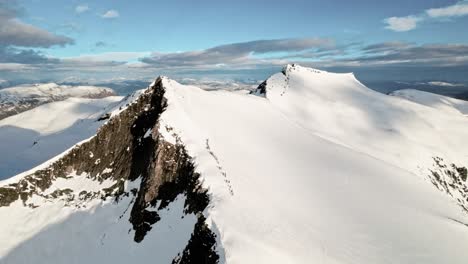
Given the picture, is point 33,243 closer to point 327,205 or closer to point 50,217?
point 50,217

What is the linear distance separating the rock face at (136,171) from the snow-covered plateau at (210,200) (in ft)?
0.46

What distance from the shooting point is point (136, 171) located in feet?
148

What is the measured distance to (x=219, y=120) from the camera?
2271 inches

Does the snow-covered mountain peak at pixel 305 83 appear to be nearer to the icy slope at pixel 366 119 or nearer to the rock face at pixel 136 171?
the icy slope at pixel 366 119

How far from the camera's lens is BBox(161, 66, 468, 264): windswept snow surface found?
31.4 meters

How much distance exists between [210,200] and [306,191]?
1549 cm

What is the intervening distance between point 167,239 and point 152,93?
26083mm

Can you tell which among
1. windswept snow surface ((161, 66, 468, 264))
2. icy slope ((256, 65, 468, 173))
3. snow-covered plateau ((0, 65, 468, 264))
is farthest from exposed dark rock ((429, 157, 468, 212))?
snow-covered plateau ((0, 65, 468, 264))

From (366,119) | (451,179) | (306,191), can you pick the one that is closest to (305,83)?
(366,119)

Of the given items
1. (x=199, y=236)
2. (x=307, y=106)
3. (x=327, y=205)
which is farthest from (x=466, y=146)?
(x=199, y=236)

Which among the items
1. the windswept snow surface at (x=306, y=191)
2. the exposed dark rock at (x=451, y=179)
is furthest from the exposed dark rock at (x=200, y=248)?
the exposed dark rock at (x=451, y=179)

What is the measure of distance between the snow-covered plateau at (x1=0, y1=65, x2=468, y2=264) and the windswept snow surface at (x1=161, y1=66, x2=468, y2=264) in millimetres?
176

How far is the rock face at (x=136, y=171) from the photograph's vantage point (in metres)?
38.0

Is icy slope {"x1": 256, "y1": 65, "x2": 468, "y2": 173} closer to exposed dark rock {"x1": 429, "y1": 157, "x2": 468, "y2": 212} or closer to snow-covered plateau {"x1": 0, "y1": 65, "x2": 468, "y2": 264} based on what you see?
exposed dark rock {"x1": 429, "y1": 157, "x2": 468, "y2": 212}
